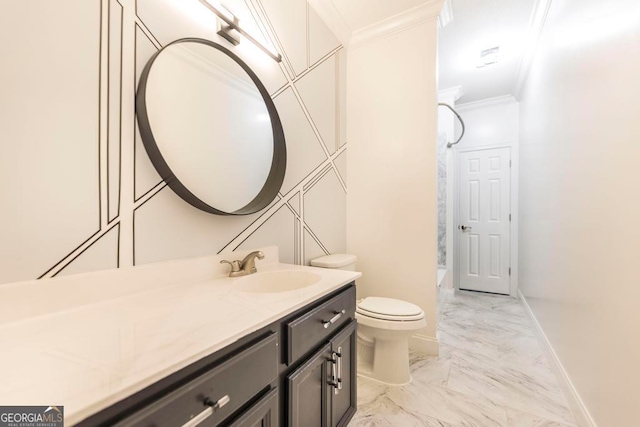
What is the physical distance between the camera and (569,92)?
5.47 feet

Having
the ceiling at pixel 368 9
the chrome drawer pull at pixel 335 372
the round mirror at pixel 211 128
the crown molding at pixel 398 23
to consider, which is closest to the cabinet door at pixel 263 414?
the chrome drawer pull at pixel 335 372

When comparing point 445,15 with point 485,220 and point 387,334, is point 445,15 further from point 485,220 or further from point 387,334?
point 485,220

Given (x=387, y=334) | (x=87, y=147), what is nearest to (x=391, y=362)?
(x=387, y=334)

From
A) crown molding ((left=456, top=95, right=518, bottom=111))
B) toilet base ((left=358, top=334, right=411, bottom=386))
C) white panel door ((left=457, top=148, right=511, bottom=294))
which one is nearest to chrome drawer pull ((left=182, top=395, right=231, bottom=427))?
toilet base ((left=358, top=334, right=411, bottom=386))

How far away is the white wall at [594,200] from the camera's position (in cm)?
104

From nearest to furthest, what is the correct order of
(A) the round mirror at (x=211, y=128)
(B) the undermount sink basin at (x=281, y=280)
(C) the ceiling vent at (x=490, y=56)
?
1. (A) the round mirror at (x=211, y=128)
2. (B) the undermount sink basin at (x=281, y=280)
3. (C) the ceiling vent at (x=490, y=56)

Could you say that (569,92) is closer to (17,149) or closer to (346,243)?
(346,243)

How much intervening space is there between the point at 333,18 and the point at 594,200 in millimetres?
2092

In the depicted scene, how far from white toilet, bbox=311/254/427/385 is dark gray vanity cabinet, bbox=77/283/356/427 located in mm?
411

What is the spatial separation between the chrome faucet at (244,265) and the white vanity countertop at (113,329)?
0.12m

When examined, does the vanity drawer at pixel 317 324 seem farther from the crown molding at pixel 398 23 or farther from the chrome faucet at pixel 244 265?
the crown molding at pixel 398 23

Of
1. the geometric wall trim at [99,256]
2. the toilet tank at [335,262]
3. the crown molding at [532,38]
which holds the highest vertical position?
the crown molding at [532,38]

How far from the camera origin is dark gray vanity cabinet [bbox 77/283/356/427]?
52cm

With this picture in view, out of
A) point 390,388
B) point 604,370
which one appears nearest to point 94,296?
point 390,388
